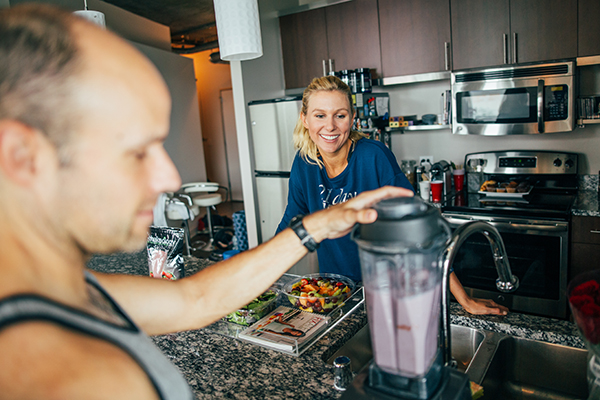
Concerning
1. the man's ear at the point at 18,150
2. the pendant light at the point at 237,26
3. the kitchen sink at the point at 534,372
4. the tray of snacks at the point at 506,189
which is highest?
the pendant light at the point at 237,26

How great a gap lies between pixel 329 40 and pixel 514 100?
1563 millimetres

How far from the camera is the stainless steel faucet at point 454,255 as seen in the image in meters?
0.76

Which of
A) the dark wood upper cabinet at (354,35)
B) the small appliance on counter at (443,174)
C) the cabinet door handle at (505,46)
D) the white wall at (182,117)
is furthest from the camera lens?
the white wall at (182,117)

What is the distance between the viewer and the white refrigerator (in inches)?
136

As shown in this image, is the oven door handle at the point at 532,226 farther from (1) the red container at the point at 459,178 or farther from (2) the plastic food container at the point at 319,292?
(2) the plastic food container at the point at 319,292

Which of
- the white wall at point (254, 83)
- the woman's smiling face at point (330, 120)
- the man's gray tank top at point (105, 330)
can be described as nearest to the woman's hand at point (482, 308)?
the woman's smiling face at point (330, 120)

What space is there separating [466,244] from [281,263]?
7.64ft

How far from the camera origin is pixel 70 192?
430 mm

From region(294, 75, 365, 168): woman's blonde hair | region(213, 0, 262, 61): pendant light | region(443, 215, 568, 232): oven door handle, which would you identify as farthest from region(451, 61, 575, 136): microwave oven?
region(213, 0, 262, 61): pendant light

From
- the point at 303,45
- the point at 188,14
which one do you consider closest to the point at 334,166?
the point at 303,45

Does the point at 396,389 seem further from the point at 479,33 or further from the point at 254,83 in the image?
the point at 254,83

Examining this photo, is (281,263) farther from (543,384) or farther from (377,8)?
(377,8)

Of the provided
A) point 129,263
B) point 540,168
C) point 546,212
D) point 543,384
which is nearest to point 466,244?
point 546,212

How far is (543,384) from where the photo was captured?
3.74ft
